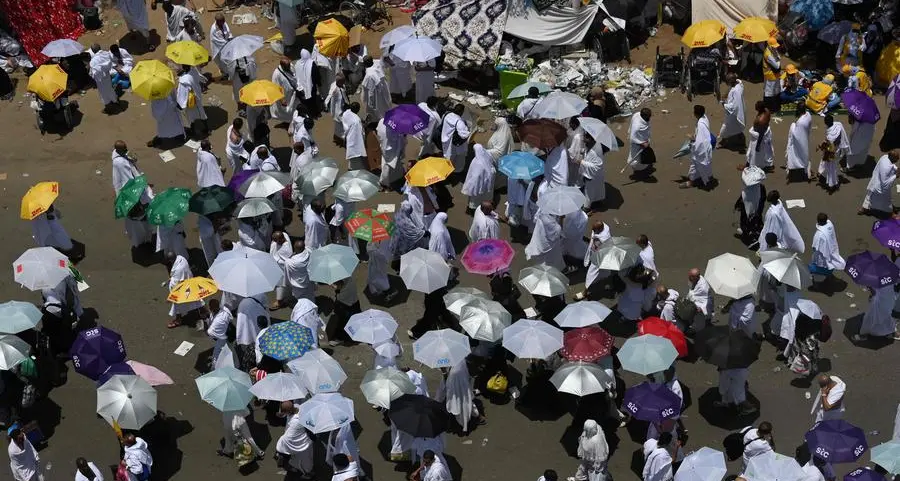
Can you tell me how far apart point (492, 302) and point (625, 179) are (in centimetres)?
583

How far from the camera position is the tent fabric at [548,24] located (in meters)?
24.7

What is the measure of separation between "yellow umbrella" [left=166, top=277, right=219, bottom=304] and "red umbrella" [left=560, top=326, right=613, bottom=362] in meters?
4.94

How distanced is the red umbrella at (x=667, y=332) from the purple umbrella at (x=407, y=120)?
19.4ft

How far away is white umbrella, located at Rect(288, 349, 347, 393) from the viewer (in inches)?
647

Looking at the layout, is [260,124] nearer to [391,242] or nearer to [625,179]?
[391,242]

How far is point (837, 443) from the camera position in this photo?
49.6ft

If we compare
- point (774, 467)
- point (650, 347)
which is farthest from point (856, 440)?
point (650, 347)

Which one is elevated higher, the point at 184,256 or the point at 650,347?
the point at 650,347

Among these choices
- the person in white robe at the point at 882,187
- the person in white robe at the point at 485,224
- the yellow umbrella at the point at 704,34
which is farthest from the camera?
the yellow umbrella at the point at 704,34

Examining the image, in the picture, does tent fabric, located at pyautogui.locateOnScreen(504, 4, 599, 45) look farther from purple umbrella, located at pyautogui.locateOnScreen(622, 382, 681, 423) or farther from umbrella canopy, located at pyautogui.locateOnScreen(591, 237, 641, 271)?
purple umbrella, located at pyautogui.locateOnScreen(622, 382, 681, 423)

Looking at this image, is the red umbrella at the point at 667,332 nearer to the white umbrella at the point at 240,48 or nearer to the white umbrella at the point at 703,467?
the white umbrella at the point at 703,467

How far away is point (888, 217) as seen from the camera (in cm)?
2097

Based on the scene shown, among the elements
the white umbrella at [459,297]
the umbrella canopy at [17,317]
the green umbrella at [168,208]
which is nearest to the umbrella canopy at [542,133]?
the white umbrella at [459,297]

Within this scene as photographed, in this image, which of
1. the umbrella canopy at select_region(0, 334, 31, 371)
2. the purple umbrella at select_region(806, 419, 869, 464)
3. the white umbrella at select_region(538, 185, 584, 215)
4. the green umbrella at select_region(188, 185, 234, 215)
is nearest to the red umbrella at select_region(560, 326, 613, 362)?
the white umbrella at select_region(538, 185, 584, 215)
